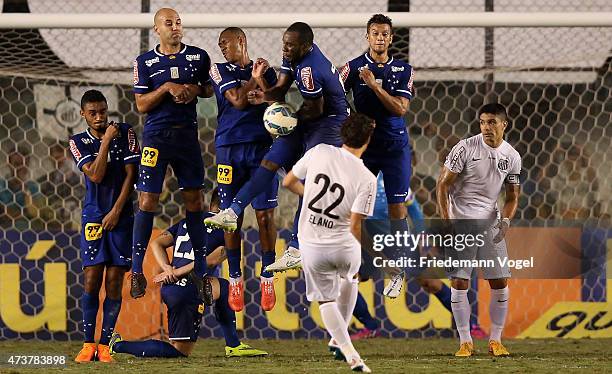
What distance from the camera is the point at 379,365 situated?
27.8 feet

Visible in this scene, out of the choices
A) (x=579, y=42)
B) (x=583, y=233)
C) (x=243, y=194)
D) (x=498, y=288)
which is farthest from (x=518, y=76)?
(x=243, y=194)

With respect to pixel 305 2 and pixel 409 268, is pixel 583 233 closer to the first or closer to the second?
pixel 409 268

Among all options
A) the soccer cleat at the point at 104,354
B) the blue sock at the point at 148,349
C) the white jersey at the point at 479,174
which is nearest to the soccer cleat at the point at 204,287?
the blue sock at the point at 148,349

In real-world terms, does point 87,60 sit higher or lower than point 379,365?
higher

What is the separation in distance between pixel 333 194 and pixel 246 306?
406 cm

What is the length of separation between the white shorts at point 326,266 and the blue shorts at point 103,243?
6.42ft

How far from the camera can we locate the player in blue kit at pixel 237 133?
30.1 feet

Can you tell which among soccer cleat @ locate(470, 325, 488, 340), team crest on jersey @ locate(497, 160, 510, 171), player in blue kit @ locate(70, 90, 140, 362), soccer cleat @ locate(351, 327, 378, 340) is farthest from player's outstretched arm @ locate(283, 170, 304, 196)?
soccer cleat @ locate(470, 325, 488, 340)

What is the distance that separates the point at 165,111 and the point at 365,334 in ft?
10.8

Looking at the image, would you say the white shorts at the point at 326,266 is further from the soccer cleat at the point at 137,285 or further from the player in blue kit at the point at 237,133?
the soccer cleat at the point at 137,285

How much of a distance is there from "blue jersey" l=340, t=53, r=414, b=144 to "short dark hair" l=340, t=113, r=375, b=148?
5.44 ft

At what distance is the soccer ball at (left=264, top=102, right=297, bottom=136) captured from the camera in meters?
8.77

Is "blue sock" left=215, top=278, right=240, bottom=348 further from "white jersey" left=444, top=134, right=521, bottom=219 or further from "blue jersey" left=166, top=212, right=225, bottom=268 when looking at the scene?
"white jersey" left=444, top=134, right=521, bottom=219

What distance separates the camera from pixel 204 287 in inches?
366
